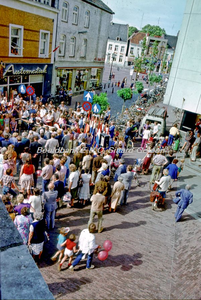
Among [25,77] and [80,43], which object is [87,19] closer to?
[80,43]

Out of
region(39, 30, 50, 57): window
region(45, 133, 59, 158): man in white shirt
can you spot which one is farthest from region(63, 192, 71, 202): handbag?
region(39, 30, 50, 57): window

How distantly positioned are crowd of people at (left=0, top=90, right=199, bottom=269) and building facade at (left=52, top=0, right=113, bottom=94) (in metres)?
10.5

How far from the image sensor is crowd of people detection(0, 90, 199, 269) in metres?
5.85

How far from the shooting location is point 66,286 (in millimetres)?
5477

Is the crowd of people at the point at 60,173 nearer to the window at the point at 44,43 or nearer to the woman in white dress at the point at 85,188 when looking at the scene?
the woman in white dress at the point at 85,188

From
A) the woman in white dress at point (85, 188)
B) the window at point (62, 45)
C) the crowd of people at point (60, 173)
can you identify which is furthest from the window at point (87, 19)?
the woman in white dress at point (85, 188)

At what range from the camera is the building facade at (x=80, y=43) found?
2309 cm

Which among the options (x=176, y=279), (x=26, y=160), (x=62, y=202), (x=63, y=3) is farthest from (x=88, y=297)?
(x=63, y=3)

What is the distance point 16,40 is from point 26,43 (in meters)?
0.81

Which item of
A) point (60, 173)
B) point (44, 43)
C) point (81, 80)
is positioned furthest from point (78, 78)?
point (60, 173)

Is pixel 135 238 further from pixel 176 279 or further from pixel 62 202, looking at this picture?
pixel 62 202

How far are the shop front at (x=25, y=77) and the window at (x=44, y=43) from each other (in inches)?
38.0

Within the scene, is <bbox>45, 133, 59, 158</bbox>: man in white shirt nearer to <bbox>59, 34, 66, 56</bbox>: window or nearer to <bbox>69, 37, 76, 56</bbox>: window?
<bbox>59, 34, 66, 56</bbox>: window

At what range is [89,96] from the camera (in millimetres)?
13609
